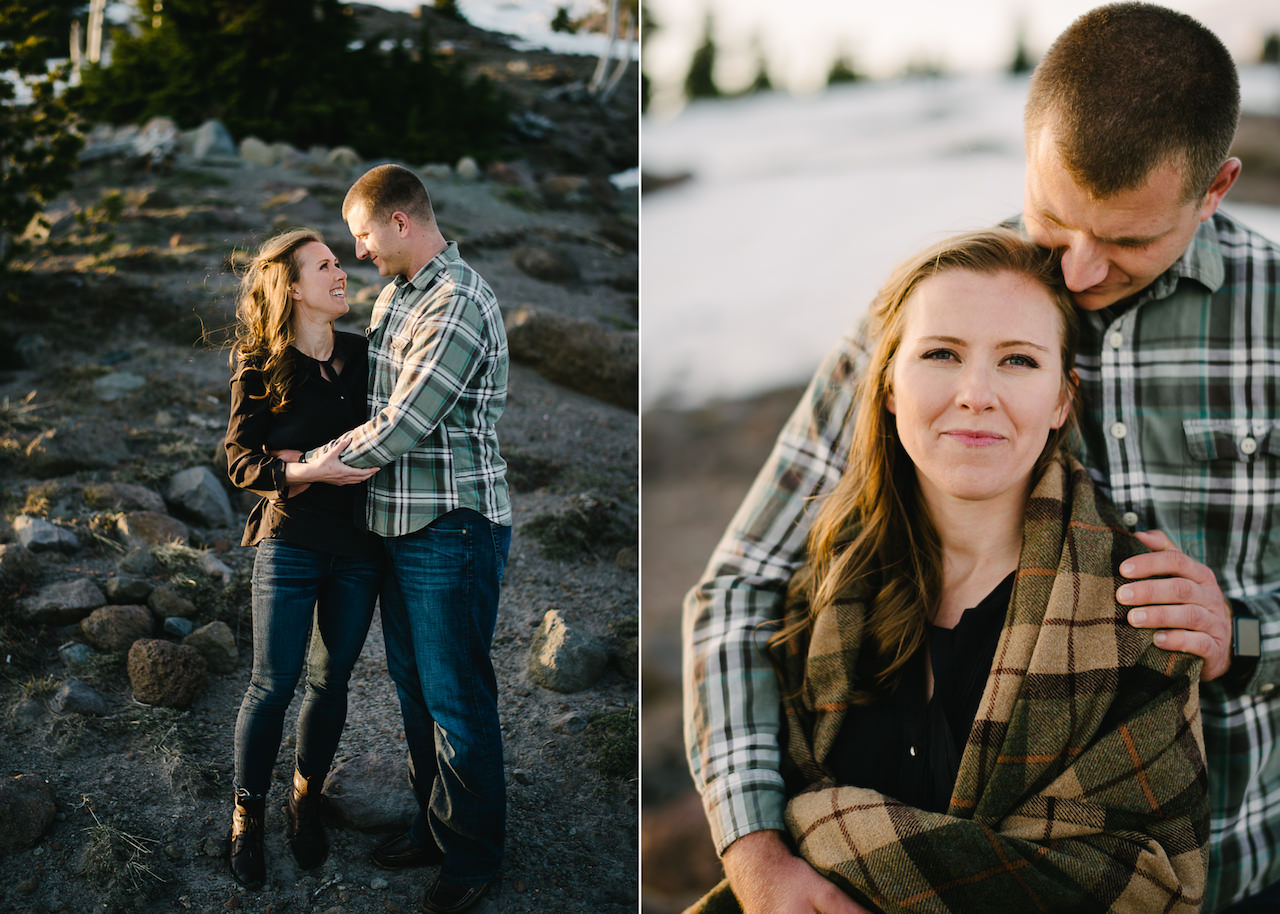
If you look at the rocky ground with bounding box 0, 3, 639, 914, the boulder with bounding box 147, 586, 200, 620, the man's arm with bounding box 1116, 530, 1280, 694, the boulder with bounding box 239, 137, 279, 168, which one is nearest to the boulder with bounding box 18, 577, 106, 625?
the rocky ground with bounding box 0, 3, 639, 914

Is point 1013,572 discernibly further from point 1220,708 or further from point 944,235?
point 944,235

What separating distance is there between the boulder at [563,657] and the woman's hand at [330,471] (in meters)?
0.74

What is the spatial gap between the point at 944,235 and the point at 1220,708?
1.03 meters

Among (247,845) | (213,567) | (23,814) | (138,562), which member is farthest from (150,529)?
(247,845)

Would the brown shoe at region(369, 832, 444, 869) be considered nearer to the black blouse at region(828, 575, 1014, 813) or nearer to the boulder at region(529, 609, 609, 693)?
the boulder at region(529, 609, 609, 693)

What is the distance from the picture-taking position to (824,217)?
3723 mm

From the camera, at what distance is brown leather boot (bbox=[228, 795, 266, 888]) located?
7.00ft

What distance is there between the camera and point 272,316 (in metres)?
2.12

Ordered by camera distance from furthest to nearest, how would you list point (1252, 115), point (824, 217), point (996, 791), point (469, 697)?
point (824, 217) → point (1252, 115) → point (469, 697) → point (996, 791)

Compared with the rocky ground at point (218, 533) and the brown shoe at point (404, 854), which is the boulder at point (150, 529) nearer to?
the rocky ground at point (218, 533)

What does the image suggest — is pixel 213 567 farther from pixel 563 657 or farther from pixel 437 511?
pixel 563 657

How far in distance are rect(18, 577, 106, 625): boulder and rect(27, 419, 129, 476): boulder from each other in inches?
12.6

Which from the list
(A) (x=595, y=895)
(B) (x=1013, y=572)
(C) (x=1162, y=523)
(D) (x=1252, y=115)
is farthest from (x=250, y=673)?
(D) (x=1252, y=115)

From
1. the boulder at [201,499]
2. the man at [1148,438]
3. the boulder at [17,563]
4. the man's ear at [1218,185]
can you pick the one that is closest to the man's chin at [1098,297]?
the man at [1148,438]
